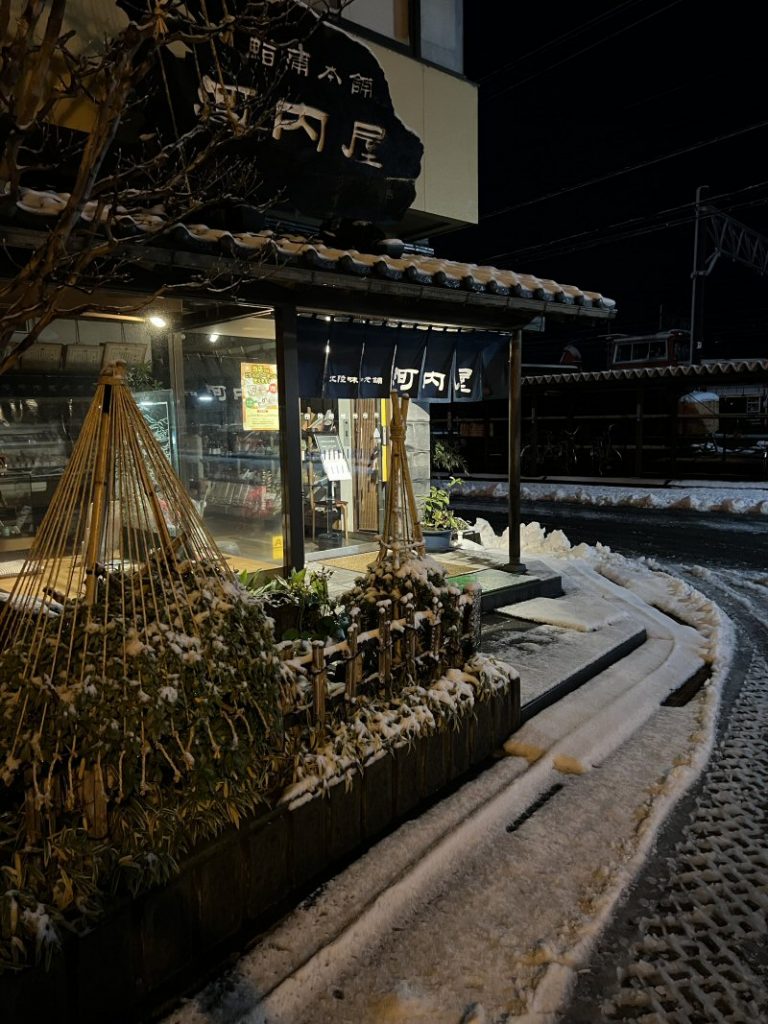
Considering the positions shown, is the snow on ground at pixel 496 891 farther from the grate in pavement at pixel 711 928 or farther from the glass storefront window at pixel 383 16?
the glass storefront window at pixel 383 16

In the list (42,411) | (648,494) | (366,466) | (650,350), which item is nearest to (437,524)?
(366,466)

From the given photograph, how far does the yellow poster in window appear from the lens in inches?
340

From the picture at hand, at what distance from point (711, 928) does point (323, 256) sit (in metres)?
5.93

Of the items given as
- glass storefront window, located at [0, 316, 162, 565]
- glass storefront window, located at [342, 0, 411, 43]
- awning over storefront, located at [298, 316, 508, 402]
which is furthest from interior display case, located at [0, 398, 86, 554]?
glass storefront window, located at [342, 0, 411, 43]

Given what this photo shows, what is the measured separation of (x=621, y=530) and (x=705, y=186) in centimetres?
1908

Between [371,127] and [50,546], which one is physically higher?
[371,127]

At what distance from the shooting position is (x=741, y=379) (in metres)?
21.5

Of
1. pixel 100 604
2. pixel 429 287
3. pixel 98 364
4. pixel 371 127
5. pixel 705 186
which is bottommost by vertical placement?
pixel 100 604

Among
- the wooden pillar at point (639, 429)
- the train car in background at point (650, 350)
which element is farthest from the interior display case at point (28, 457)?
the train car in background at point (650, 350)

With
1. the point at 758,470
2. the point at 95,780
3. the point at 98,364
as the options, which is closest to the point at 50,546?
the point at 95,780

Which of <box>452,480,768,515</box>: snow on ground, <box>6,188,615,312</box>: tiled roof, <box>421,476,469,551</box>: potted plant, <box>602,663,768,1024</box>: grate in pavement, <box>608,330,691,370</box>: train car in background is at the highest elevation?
<box>608,330,691,370</box>: train car in background

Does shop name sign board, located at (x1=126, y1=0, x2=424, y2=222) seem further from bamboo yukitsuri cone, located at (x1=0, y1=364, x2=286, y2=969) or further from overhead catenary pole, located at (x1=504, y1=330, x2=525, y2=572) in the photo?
bamboo yukitsuri cone, located at (x1=0, y1=364, x2=286, y2=969)

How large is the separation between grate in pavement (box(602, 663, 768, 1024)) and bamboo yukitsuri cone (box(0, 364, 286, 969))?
1.97m

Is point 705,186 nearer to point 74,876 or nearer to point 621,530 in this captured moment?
point 621,530
